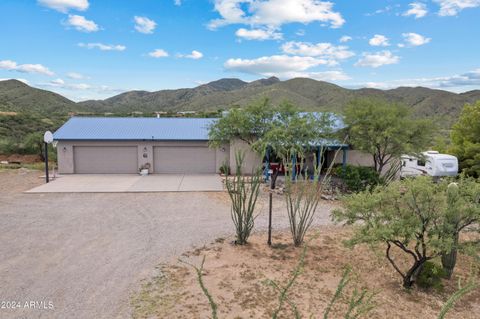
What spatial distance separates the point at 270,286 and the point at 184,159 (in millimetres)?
15136

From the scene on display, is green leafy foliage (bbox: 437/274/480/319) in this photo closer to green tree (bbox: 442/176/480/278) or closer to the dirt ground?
the dirt ground

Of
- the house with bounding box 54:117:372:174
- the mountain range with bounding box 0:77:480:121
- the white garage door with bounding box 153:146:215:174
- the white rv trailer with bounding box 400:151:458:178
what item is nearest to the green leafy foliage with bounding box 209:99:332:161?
the house with bounding box 54:117:372:174

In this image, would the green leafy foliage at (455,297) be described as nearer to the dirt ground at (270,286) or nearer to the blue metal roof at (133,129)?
the dirt ground at (270,286)

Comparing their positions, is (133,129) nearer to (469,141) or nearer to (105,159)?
(105,159)

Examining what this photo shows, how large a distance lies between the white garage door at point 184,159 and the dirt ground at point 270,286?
1194cm

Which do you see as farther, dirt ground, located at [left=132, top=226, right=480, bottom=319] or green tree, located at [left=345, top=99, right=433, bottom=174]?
green tree, located at [left=345, top=99, right=433, bottom=174]

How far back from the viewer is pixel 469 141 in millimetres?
20766

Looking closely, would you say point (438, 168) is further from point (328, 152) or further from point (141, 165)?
point (141, 165)

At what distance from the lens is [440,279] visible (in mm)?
8023

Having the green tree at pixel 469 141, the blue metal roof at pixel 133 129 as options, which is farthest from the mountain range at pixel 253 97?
the green tree at pixel 469 141

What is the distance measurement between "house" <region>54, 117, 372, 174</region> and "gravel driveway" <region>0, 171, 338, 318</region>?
4.55 m

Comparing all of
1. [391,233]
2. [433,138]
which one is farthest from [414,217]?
[433,138]

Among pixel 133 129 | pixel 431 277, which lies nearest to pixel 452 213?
pixel 431 277

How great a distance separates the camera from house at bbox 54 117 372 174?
20562 millimetres
